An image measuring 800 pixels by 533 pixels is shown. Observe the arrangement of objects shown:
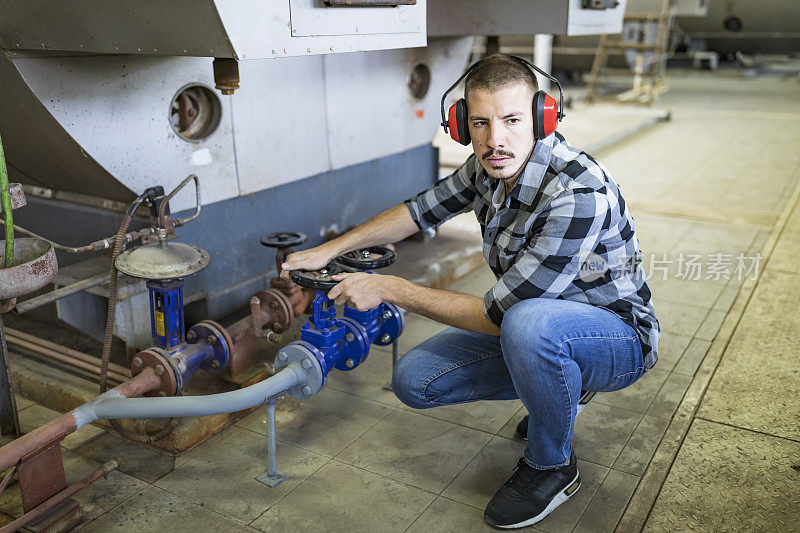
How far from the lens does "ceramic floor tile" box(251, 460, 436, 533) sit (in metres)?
2.02

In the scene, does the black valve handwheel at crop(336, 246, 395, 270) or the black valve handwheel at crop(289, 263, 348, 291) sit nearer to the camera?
the black valve handwheel at crop(289, 263, 348, 291)

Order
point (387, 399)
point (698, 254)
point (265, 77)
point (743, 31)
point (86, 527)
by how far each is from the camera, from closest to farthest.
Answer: point (86, 527) → point (387, 399) → point (265, 77) → point (698, 254) → point (743, 31)

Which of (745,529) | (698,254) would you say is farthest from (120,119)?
(698,254)

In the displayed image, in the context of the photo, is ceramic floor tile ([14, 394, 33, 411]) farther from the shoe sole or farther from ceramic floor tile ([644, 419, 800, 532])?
ceramic floor tile ([644, 419, 800, 532])

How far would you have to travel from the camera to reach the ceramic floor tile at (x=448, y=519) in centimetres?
200

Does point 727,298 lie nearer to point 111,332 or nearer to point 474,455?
point 474,455

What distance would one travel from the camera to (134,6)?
6.17 ft

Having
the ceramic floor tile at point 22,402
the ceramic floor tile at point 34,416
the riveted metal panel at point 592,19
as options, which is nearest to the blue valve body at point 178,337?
the ceramic floor tile at point 34,416

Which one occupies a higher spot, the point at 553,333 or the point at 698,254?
the point at 553,333

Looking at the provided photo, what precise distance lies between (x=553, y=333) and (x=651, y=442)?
0.80 m

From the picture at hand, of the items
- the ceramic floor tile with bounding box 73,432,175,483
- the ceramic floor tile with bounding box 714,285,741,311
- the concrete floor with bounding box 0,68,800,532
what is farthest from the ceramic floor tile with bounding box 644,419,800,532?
the ceramic floor tile with bounding box 73,432,175,483

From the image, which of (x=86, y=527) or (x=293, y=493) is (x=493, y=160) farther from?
(x=86, y=527)

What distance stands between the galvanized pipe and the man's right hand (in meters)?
0.69

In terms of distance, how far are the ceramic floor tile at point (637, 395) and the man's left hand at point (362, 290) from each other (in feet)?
3.52
